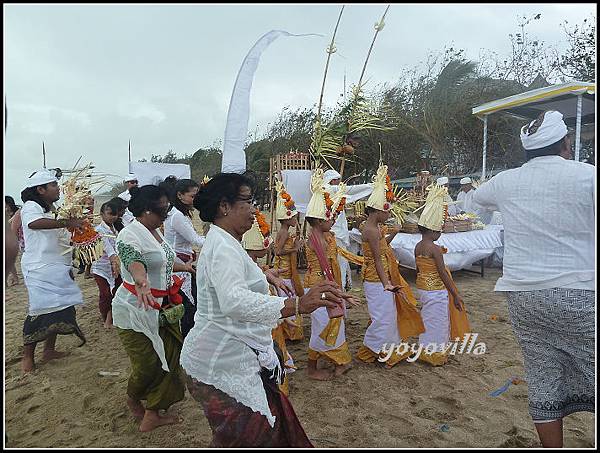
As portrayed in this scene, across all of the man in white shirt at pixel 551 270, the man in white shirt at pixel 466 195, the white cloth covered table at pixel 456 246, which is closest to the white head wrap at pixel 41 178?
the man in white shirt at pixel 551 270

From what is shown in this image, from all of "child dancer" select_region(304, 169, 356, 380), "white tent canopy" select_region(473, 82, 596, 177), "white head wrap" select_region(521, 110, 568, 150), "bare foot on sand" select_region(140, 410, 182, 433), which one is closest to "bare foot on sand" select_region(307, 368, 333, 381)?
"child dancer" select_region(304, 169, 356, 380)

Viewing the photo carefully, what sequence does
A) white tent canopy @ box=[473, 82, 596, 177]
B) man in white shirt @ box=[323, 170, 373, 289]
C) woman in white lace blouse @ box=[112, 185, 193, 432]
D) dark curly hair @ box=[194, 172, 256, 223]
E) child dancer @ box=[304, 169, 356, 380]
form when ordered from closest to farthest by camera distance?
dark curly hair @ box=[194, 172, 256, 223]
woman in white lace blouse @ box=[112, 185, 193, 432]
child dancer @ box=[304, 169, 356, 380]
man in white shirt @ box=[323, 170, 373, 289]
white tent canopy @ box=[473, 82, 596, 177]

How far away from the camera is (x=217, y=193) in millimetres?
2293

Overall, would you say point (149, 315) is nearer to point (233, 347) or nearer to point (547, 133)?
point (233, 347)

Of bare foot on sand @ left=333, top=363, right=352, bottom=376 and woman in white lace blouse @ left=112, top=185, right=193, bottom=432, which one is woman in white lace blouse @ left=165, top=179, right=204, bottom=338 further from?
bare foot on sand @ left=333, top=363, right=352, bottom=376

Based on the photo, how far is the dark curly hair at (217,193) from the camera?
7.49 feet

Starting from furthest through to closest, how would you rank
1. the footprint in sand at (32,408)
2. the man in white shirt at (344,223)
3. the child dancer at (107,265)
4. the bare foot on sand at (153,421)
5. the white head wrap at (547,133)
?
1. the man in white shirt at (344,223)
2. the child dancer at (107,265)
3. the footprint in sand at (32,408)
4. the bare foot on sand at (153,421)
5. the white head wrap at (547,133)

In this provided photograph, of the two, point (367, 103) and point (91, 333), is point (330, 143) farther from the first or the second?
point (91, 333)

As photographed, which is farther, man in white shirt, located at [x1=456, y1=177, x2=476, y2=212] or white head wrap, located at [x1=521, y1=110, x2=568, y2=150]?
man in white shirt, located at [x1=456, y1=177, x2=476, y2=212]

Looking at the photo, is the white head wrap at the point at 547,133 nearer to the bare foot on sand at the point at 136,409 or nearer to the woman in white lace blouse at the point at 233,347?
the woman in white lace blouse at the point at 233,347

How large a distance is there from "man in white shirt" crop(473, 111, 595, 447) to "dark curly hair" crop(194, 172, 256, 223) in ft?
5.05

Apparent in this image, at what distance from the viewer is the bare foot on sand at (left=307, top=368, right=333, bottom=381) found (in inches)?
170

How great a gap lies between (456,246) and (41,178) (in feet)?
21.2

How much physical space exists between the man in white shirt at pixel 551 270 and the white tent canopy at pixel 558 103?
7.95 metres
